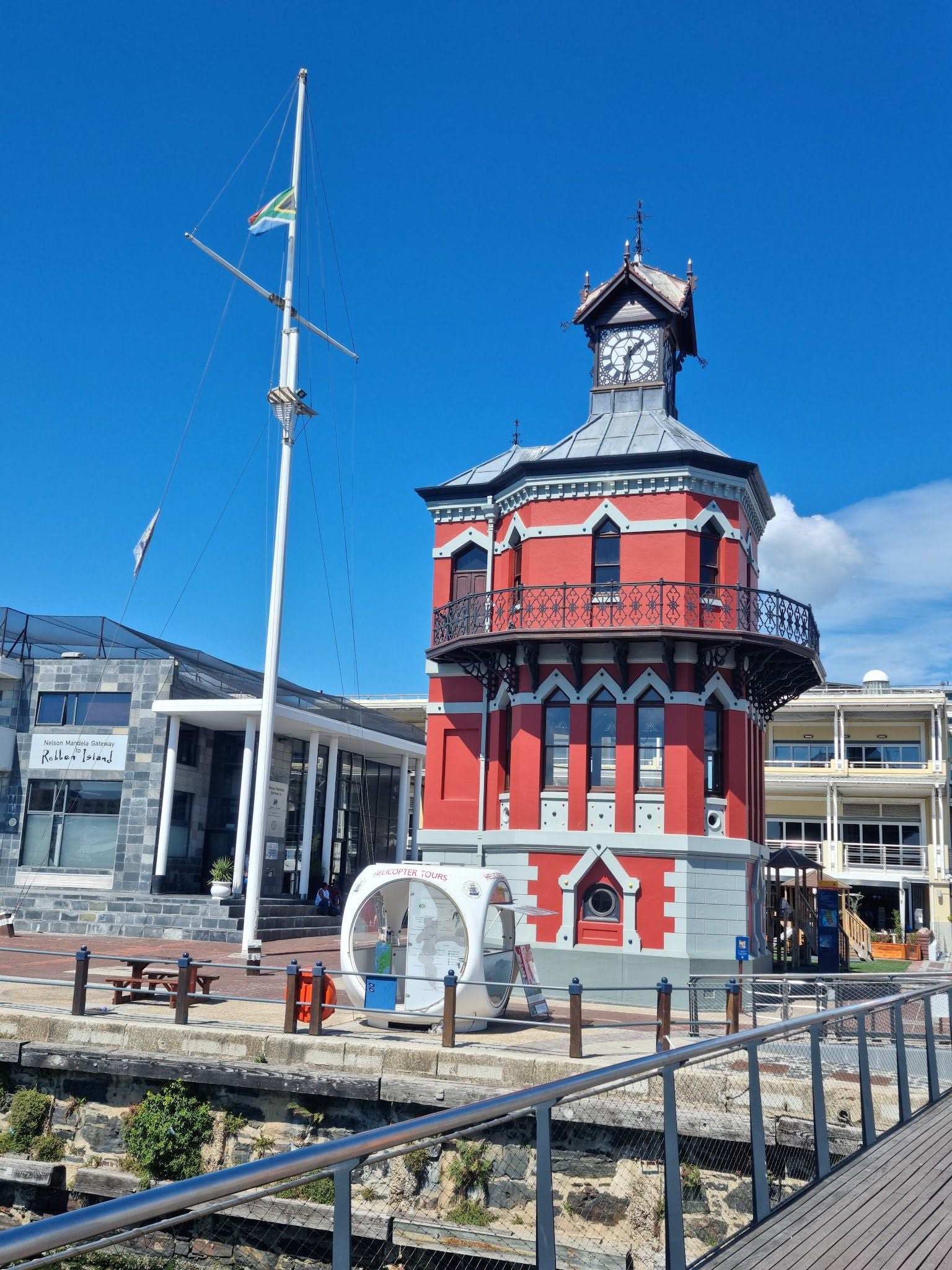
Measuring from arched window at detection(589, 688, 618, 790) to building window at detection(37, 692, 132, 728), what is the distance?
1598 cm

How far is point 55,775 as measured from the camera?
3300 cm

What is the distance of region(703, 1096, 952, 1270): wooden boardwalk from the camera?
21.3 feet

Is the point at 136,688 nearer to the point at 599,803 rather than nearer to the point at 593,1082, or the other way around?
the point at 599,803

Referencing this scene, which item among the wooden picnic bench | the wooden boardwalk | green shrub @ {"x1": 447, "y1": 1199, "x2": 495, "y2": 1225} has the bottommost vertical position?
green shrub @ {"x1": 447, "y1": 1199, "x2": 495, "y2": 1225}

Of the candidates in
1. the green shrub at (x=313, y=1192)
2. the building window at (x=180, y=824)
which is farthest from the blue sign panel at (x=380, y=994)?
the building window at (x=180, y=824)

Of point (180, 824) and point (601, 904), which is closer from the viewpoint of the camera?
point (601, 904)

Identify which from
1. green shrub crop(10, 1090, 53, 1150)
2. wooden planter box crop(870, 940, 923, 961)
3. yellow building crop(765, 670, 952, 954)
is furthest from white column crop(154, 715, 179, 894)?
yellow building crop(765, 670, 952, 954)

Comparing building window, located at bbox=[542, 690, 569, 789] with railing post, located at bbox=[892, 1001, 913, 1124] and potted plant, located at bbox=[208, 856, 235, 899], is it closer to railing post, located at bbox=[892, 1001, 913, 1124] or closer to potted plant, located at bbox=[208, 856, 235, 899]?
potted plant, located at bbox=[208, 856, 235, 899]

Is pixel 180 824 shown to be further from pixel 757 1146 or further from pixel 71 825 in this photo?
pixel 757 1146

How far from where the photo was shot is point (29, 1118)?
14.7 m

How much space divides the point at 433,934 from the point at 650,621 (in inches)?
366

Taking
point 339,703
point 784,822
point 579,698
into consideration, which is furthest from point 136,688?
point 784,822

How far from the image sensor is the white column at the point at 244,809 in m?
29.8

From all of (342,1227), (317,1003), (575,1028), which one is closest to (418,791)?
(317,1003)
